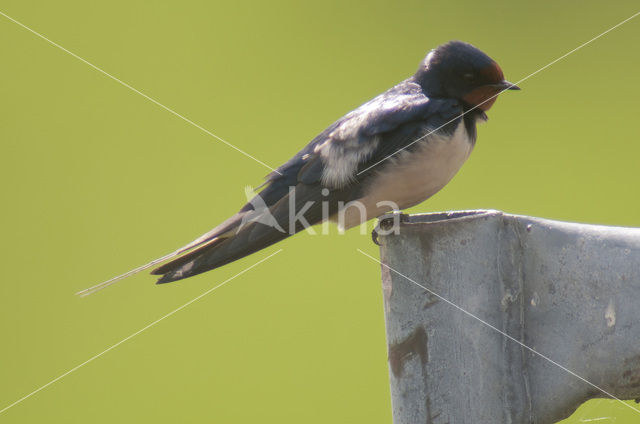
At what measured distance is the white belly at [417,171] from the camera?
189cm

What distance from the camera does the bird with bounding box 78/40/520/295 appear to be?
188 centimetres

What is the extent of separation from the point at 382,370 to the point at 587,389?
8.10 feet

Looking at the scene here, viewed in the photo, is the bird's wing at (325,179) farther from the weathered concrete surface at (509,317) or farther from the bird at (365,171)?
the weathered concrete surface at (509,317)

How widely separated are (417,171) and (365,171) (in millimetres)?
124

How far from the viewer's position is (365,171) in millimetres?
1923

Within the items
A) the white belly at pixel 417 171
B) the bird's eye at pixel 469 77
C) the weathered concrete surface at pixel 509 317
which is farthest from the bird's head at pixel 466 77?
the weathered concrete surface at pixel 509 317

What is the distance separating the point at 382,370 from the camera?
11.8ft

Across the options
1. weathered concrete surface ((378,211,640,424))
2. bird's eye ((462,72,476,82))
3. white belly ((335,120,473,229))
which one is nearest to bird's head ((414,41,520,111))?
bird's eye ((462,72,476,82))

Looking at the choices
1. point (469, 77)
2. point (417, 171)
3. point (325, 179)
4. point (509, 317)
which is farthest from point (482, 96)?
point (509, 317)

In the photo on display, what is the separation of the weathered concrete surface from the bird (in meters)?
0.63

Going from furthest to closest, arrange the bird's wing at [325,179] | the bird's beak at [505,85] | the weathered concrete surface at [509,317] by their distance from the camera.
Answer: the bird's beak at [505,85] < the bird's wing at [325,179] < the weathered concrete surface at [509,317]

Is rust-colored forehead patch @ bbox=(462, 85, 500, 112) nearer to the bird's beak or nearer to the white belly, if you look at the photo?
the bird's beak

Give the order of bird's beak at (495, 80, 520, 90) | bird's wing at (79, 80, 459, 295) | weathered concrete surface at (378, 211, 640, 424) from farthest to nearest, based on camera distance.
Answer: bird's beak at (495, 80, 520, 90) < bird's wing at (79, 80, 459, 295) < weathered concrete surface at (378, 211, 640, 424)

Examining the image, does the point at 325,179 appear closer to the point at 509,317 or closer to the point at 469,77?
the point at 469,77
